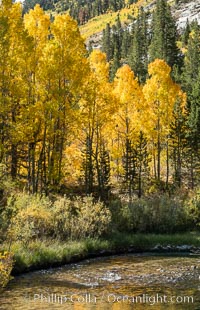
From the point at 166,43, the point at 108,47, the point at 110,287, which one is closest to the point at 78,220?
the point at 110,287

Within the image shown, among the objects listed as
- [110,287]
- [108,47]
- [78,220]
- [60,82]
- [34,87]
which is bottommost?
[110,287]

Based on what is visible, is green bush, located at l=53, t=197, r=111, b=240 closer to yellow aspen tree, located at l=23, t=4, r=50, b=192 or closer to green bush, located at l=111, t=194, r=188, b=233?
yellow aspen tree, located at l=23, t=4, r=50, b=192

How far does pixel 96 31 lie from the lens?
17012 cm

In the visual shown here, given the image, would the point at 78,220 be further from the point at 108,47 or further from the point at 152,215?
the point at 108,47

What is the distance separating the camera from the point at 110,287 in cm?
1659

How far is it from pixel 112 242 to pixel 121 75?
17.2 metres

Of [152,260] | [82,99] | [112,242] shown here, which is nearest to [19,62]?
[82,99]

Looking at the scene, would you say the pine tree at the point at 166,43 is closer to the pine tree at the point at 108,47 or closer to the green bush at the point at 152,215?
the green bush at the point at 152,215

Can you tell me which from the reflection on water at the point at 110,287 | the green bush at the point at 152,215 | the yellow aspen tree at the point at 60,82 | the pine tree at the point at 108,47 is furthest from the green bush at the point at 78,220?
the pine tree at the point at 108,47

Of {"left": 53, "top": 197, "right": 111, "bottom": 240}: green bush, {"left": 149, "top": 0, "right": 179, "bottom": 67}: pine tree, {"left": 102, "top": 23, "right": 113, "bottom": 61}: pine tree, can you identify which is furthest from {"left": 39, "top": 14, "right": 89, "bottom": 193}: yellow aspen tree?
{"left": 102, "top": 23, "right": 113, "bottom": 61}: pine tree

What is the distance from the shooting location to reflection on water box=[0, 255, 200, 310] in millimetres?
14039

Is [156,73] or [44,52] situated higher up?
[156,73]

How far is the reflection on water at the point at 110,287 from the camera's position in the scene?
14.0m

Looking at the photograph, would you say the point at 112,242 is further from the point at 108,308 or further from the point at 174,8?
the point at 174,8
